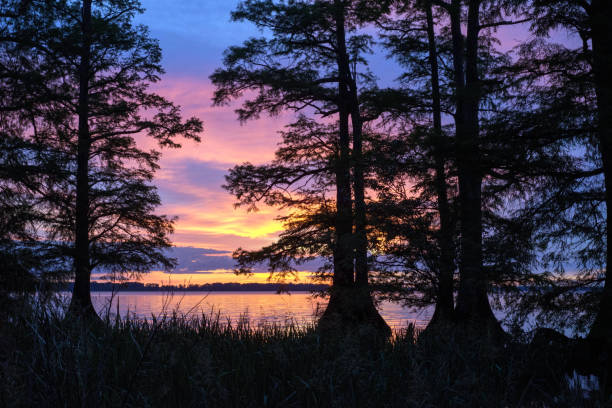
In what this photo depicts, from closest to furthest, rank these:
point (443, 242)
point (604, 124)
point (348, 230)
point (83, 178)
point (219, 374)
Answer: point (219, 374)
point (604, 124)
point (443, 242)
point (83, 178)
point (348, 230)

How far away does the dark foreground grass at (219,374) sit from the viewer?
3930 millimetres

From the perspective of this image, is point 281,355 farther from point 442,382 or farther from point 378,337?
point 378,337

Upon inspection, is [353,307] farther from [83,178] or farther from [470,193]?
[83,178]

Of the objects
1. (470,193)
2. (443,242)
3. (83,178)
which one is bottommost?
(443,242)

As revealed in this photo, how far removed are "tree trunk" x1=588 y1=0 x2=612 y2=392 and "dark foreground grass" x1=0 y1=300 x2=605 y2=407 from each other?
3.80ft

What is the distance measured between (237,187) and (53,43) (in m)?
10.1

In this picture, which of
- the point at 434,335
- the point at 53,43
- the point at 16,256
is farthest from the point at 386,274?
the point at 53,43

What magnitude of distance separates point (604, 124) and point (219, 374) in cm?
751

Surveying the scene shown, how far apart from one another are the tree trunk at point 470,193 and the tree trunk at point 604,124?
238 cm

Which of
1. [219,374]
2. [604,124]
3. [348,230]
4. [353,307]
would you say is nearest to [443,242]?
[353,307]

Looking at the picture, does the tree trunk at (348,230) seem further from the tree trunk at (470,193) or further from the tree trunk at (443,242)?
the tree trunk at (470,193)

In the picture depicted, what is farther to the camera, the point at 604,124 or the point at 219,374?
the point at 604,124

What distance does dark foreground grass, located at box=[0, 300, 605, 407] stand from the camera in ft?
12.9

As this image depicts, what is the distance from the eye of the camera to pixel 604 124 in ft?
27.4
